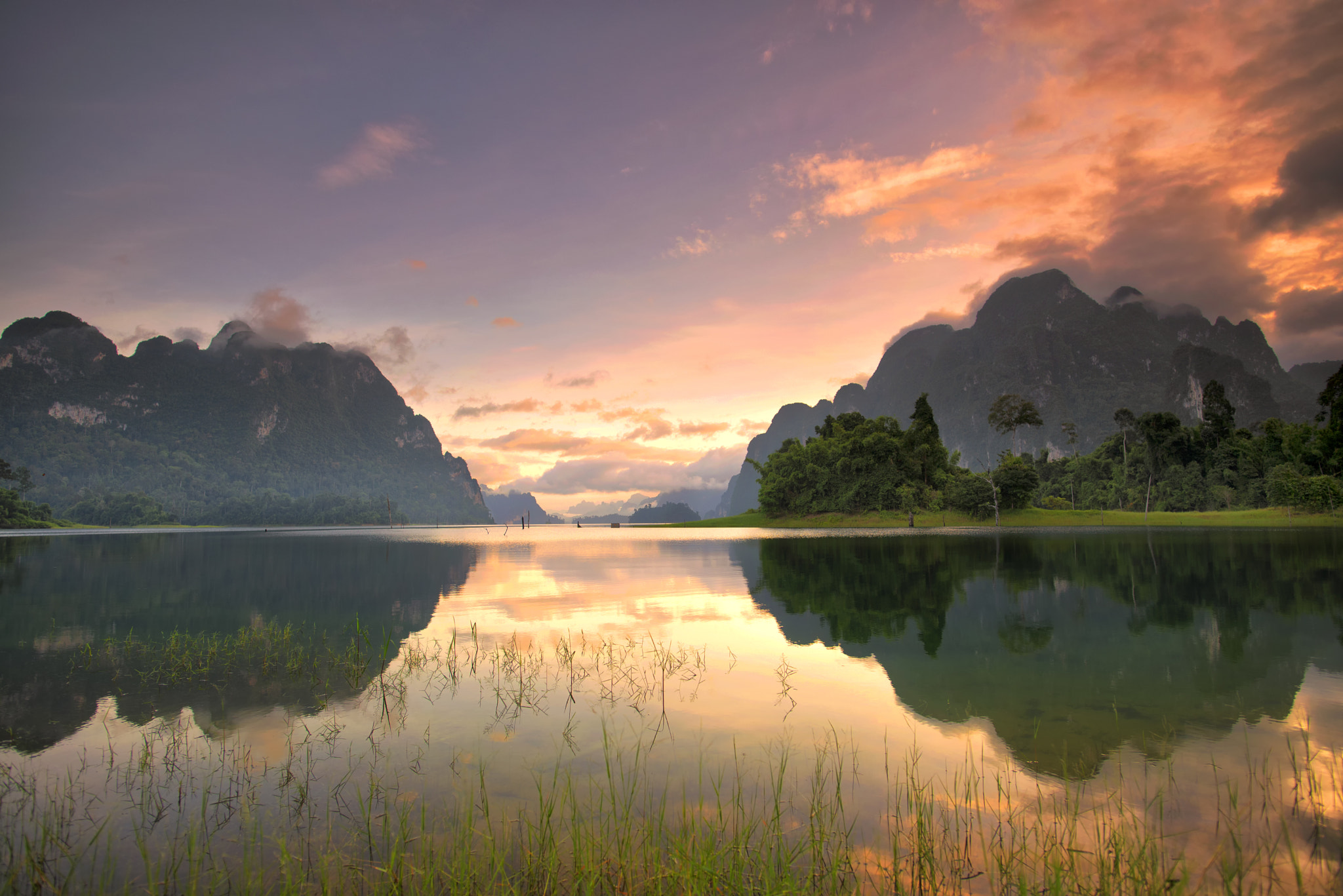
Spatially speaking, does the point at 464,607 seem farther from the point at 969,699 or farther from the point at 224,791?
the point at 969,699

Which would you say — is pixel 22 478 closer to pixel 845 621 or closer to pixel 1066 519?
pixel 845 621

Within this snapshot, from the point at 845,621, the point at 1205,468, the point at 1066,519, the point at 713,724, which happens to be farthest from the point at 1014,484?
the point at 713,724

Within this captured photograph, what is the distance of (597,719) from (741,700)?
8.53 feet

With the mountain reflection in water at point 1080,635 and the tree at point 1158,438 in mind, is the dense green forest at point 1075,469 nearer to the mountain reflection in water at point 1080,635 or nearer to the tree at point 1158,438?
the tree at point 1158,438

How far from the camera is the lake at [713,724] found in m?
6.20

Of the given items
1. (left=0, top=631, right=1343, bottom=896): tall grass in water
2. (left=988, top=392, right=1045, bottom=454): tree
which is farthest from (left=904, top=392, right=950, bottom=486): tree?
(left=0, top=631, right=1343, bottom=896): tall grass in water

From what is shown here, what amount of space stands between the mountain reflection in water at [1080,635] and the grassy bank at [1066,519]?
168 ft

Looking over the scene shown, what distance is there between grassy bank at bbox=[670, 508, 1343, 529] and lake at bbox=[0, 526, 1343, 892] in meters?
69.9

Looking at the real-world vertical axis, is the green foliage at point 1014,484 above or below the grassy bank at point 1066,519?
above

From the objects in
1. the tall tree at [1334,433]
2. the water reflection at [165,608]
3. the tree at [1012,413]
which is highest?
the tree at [1012,413]

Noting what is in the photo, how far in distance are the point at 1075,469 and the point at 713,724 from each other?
133 metres

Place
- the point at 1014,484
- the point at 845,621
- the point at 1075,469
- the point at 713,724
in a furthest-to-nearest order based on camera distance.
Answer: the point at 1075,469 < the point at 1014,484 < the point at 845,621 < the point at 713,724

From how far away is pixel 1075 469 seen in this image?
11856 centimetres

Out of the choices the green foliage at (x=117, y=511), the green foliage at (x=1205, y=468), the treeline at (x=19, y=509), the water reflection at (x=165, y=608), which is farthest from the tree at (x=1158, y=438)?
the green foliage at (x=117, y=511)
